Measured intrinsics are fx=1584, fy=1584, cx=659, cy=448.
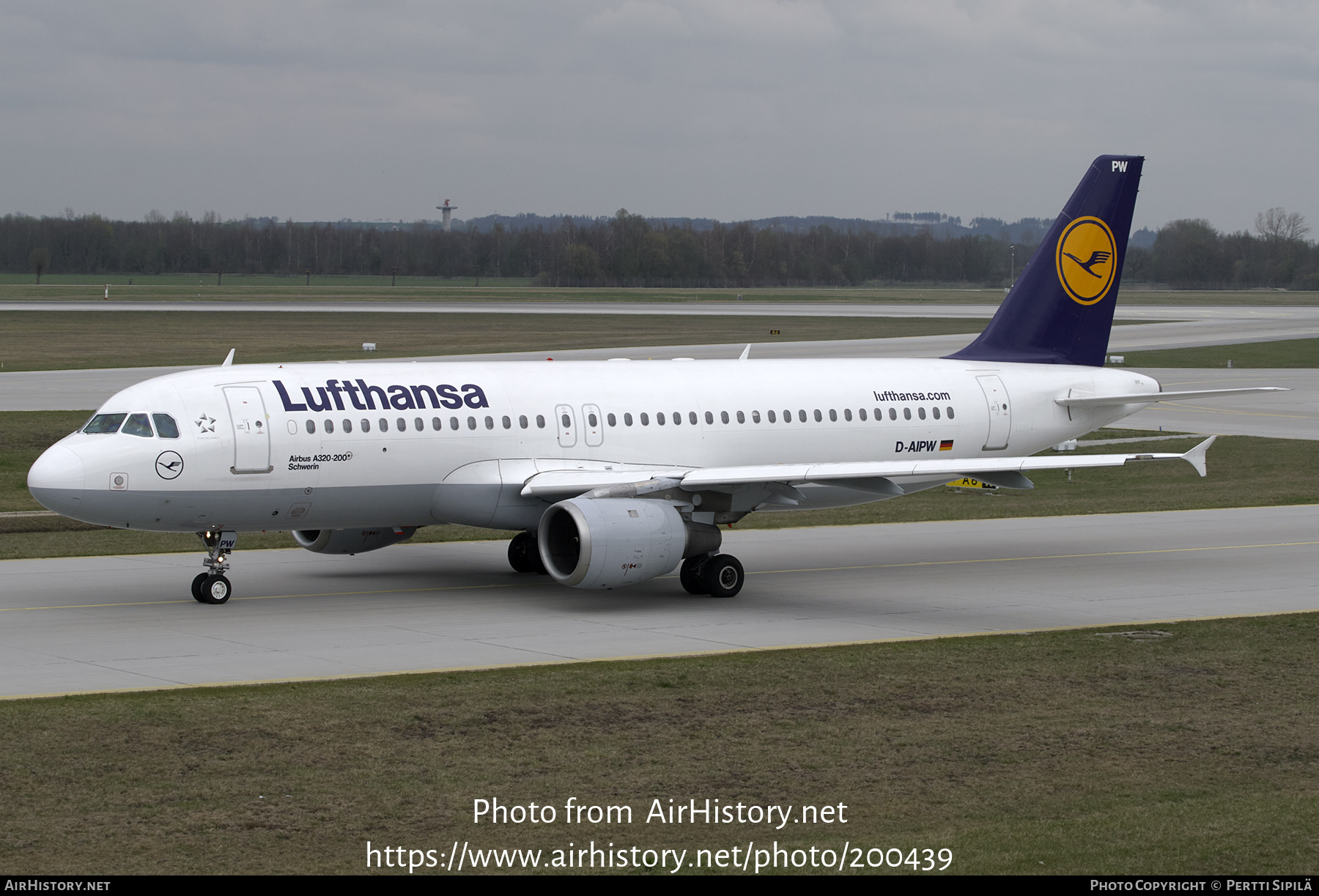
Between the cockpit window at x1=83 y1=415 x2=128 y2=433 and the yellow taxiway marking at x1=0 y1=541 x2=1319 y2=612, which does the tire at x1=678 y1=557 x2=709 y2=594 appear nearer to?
the yellow taxiway marking at x1=0 y1=541 x2=1319 y2=612

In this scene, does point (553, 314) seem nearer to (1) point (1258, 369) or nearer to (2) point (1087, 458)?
(1) point (1258, 369)

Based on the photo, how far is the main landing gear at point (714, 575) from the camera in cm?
2686

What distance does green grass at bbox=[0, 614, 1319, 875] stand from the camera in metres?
13.3

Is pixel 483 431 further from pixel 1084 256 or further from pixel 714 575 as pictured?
pixel 1084 256

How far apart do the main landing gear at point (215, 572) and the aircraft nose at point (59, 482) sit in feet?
7.42

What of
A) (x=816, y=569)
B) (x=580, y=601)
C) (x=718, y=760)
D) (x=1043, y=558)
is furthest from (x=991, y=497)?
(x=718, y=760)

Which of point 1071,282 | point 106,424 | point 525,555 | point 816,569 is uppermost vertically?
point 1071,282

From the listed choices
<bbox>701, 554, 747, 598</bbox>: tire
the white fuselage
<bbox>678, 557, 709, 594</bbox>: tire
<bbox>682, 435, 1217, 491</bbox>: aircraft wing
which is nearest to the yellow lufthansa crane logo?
the white fuselage

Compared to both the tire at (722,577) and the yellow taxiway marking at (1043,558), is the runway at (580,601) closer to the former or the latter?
the yellow taxiway marking at (1043,558)

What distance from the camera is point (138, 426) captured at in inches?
973

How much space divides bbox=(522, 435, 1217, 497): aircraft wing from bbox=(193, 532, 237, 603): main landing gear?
4.97 meters

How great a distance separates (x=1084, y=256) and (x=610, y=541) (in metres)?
14.2

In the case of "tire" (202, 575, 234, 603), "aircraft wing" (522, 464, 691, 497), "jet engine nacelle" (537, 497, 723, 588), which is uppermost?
"aircraft wing" (522, 464, 691, 497)

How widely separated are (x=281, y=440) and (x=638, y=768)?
11.5 meters
